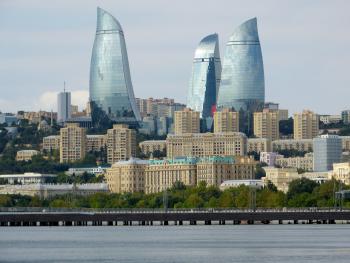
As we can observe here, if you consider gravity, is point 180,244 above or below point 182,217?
below

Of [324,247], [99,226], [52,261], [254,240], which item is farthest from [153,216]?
[52,261]

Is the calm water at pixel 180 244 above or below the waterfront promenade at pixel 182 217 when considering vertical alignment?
below

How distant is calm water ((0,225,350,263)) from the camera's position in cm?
11169

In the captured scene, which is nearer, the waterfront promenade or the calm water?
the calm water

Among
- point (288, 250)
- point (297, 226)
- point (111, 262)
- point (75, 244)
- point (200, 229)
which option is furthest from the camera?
point (297, 226)

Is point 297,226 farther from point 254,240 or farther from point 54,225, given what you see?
point 254,240

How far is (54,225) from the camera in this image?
17912 cm

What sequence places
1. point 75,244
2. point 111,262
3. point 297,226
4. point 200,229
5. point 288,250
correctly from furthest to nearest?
point 297,226
point 200,229
point 75,244
point 288,250
point 111,262

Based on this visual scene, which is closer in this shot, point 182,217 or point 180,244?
point 180,244

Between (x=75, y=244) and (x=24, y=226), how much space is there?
52961mm

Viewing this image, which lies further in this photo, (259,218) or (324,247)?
(259,218)

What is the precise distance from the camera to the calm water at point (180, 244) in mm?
111688

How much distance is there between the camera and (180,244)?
128000 mm

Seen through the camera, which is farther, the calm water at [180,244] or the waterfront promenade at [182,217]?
the waterfront promenade at [182,217]
